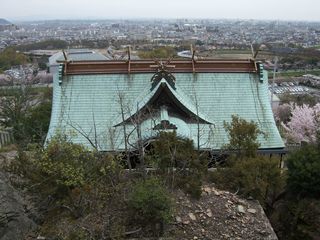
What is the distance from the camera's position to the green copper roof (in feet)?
37.6

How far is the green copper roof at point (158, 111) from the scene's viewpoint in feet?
37.6

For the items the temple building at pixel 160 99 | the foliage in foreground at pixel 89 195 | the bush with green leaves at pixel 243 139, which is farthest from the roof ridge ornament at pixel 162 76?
the foliage in foreground at pixel 89 195

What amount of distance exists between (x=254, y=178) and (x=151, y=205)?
3114 millimetres

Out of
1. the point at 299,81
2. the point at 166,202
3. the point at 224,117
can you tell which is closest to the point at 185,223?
the point at 166,202

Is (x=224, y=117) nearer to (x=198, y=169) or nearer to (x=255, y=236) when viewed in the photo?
(x=198, y=169)

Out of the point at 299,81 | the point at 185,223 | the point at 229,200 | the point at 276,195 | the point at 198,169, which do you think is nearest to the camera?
the point at 185,223

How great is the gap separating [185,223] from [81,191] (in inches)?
84.6

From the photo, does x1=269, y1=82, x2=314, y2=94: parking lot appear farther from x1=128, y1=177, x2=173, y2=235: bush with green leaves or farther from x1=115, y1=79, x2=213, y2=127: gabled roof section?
x1=128, y1=177, x2=173, y2=235: bush with green leaves

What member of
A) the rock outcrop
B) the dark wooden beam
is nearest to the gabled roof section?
the dark wooden beam

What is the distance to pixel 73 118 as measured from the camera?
11961 mm

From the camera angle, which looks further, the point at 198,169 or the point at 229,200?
the point at 198,169

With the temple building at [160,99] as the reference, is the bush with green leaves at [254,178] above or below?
below

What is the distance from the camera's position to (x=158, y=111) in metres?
11.5

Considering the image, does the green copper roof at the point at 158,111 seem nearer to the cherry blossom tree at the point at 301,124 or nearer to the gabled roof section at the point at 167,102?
the gabled roof section at the point at 167,102
